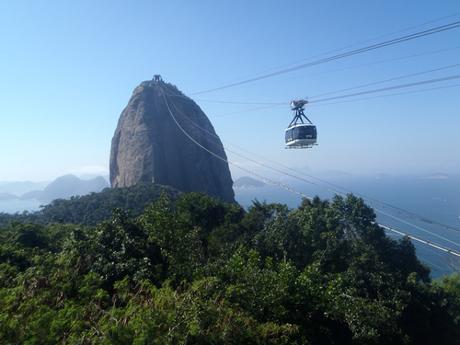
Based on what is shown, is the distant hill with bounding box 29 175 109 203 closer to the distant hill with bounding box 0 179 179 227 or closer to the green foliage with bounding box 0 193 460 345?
the distant hill with bounding box 0 179 179 227

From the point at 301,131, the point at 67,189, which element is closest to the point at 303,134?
the point at 301,131

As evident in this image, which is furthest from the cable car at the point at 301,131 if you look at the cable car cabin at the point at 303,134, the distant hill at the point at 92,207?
the distant hill at the point at 92,207

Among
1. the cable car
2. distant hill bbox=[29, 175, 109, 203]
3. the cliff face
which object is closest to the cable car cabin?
the cable car

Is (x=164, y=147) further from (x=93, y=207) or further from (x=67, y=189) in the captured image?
(x=67, y=189)

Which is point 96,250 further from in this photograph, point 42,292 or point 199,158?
point 199,158

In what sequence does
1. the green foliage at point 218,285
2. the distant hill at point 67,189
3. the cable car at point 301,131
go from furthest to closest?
the distant hill at point 67,189 < the cable car at point 301,131 < the green foliage at point 218,285

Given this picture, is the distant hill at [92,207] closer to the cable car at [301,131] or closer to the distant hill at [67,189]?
the cable car at [301,131]
